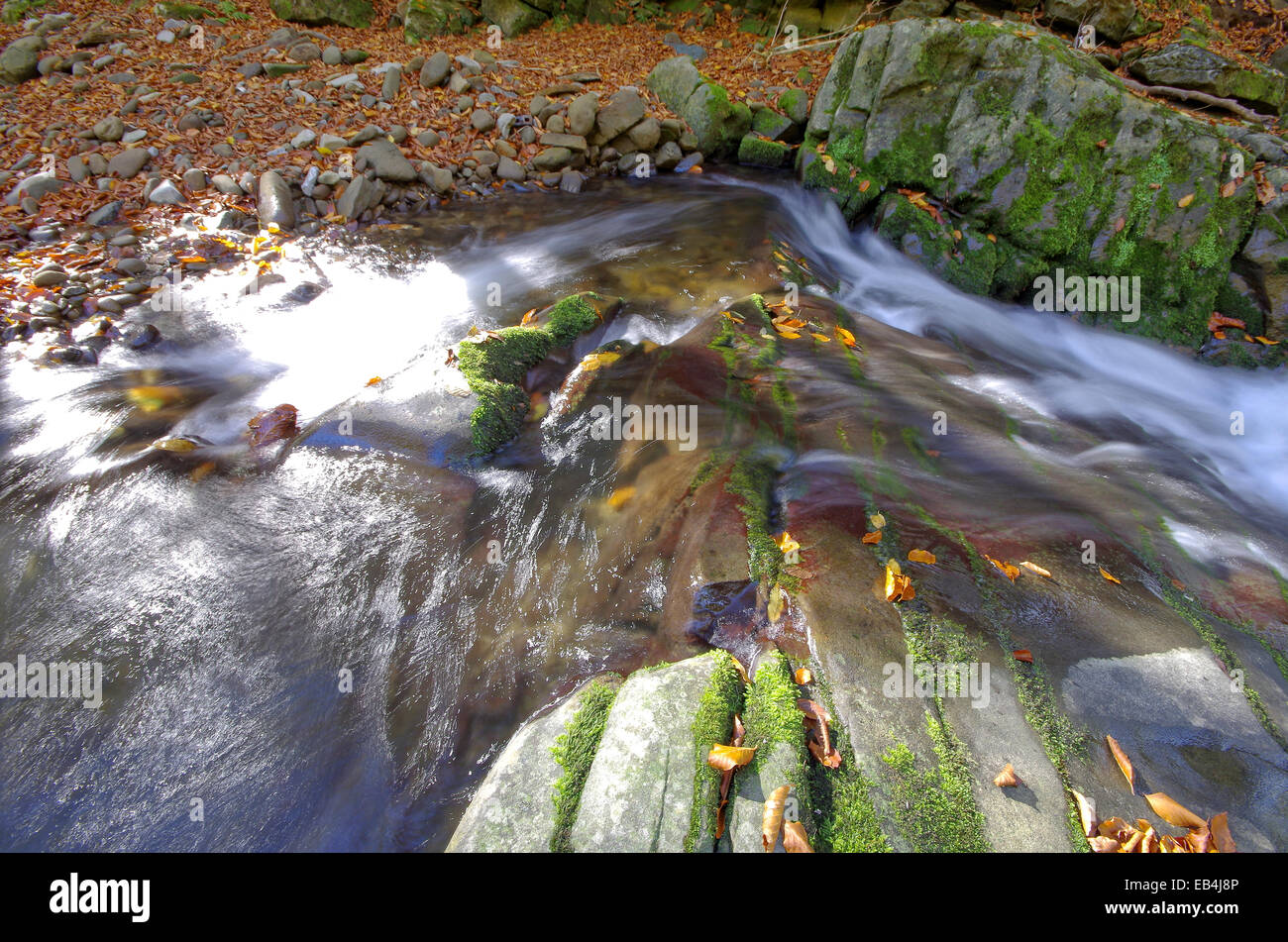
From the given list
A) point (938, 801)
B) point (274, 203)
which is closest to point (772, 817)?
point (938, 801)

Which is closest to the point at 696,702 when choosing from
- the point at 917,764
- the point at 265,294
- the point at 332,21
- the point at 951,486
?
the point at 917,764

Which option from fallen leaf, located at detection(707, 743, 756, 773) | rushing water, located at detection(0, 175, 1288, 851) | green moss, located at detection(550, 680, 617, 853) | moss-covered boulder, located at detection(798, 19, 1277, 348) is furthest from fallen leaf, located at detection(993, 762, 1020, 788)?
moss-covered boulder, located at detection(798, 19, 1277, 348)

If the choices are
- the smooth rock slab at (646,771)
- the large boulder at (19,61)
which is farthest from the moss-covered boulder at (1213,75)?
the large boulder at (19,61)

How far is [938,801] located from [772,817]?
2.20 feet

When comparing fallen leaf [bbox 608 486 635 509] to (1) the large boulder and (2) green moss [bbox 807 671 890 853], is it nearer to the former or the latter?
(2) green moss [bbox 807 671 890 853]

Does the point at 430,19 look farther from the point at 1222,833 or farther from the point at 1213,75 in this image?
the point at 1222,833

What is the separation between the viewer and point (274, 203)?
28.4 ft

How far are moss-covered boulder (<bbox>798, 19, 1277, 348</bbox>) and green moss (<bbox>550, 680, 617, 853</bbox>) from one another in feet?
26.5

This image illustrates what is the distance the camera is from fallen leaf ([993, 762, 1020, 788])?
252 cm

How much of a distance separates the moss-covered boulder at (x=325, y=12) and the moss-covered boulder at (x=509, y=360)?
11.3 m

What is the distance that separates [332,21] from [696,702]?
16.0 meters
